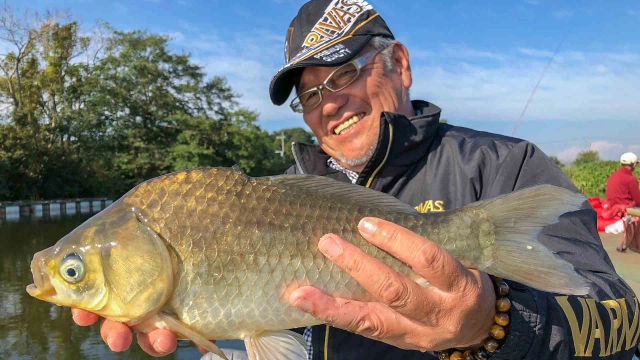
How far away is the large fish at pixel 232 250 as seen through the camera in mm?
1641

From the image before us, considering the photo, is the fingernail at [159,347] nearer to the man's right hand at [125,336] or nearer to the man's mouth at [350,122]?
the man's right hand at [125,336]

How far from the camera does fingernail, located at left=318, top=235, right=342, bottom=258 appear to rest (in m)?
1.56

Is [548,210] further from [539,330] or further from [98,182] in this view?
[98,182]

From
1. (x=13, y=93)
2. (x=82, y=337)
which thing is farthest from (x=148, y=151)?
(x=82, y=337)

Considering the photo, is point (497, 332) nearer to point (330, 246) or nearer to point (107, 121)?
point (330, 246)

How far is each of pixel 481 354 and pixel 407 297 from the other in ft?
1.28

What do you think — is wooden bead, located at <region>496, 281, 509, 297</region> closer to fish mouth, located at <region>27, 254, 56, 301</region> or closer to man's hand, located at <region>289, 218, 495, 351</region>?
man's hand, located at <region>289, 218, 495, 351</region>

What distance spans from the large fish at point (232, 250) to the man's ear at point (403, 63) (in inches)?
53.9

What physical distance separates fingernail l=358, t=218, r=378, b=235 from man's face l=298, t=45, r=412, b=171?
1172 mm

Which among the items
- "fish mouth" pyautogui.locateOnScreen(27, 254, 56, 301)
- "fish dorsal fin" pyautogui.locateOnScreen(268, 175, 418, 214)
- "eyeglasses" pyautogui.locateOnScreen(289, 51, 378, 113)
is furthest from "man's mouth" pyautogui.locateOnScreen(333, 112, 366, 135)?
"fish mouth" pyautogui.locateOnScreen(27, 254, 56, 301)

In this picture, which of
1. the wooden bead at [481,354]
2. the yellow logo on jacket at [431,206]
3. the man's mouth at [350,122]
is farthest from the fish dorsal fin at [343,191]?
the man's mouth at [350,122]

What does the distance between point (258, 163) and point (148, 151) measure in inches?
353

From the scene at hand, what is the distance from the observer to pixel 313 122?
2.91 metres

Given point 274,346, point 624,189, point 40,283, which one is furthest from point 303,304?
point 624,189
